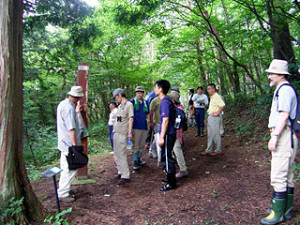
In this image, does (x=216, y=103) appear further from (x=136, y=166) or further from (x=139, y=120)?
(x=136, y=166)

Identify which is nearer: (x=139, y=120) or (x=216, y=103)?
(x=139, y=120)

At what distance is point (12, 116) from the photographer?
9.10 feet

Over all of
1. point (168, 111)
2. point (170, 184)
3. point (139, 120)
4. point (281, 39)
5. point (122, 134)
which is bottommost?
point (170, 184)

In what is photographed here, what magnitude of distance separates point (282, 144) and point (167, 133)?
1930mm

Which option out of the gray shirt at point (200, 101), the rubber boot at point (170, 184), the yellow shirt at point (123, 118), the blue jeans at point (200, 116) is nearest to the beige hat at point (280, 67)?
the rubber boot at point (170, 184)

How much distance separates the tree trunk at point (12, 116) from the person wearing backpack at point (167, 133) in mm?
2234

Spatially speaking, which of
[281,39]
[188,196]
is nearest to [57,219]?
[188,196]

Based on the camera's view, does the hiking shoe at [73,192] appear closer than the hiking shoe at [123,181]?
Yes

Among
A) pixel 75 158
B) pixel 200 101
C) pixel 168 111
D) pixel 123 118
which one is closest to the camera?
pixel 75 158

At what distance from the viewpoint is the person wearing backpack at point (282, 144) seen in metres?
2.62

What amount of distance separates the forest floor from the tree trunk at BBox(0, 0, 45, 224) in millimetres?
681

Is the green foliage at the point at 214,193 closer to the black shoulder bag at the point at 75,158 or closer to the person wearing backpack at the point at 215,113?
the person wearing backpack at the point at 215,113

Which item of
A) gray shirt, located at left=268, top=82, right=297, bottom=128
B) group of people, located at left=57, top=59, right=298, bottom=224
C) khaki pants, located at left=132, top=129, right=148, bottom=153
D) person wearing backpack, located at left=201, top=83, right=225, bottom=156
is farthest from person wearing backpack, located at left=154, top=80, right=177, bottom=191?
person wearing backpack, located at left=201, top=83, right=225, bottom=156

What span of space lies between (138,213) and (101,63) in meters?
11.0
